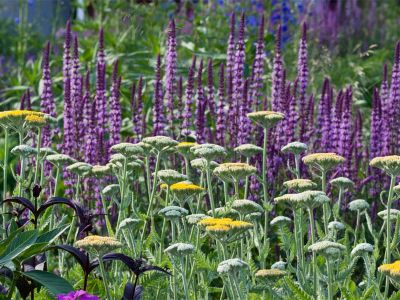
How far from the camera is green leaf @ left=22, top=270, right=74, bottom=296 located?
2.72 m

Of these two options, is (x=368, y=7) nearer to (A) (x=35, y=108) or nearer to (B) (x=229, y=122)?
(A) (x=35, y=108)

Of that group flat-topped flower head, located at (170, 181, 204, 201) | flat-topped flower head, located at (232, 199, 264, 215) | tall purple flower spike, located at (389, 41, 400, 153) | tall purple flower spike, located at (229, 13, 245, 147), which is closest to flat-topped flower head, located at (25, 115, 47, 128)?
flat-topped flower head, located at (170, 181, 204, 201)

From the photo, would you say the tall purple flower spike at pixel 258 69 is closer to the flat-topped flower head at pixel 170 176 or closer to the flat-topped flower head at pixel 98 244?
the flat-topped flower head at pixel 170 176

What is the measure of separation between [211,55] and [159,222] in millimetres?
2270

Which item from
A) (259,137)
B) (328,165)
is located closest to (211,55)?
(259,137)

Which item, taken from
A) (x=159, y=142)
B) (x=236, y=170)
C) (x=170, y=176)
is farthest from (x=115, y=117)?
(x=236, y=170)

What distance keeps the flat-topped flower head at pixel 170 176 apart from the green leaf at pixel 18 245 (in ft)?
2.92

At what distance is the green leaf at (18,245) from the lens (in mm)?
2719

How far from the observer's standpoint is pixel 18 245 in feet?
9.05

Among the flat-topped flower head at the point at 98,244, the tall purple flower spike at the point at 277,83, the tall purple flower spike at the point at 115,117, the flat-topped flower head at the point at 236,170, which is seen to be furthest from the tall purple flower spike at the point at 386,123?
the flat-topped flower head at the point at 98,244

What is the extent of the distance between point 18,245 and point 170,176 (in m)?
0.94

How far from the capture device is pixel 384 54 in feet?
33.9

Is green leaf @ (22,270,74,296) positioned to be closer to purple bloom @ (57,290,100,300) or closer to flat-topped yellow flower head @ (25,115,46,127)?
purple bloom @ (57,290,100,300)

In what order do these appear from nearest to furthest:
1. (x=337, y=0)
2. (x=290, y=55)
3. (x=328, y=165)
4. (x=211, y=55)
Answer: (x=328, y=165) < (x=211, y=55) < (x=290, y=55) < (x=337, y=0)
